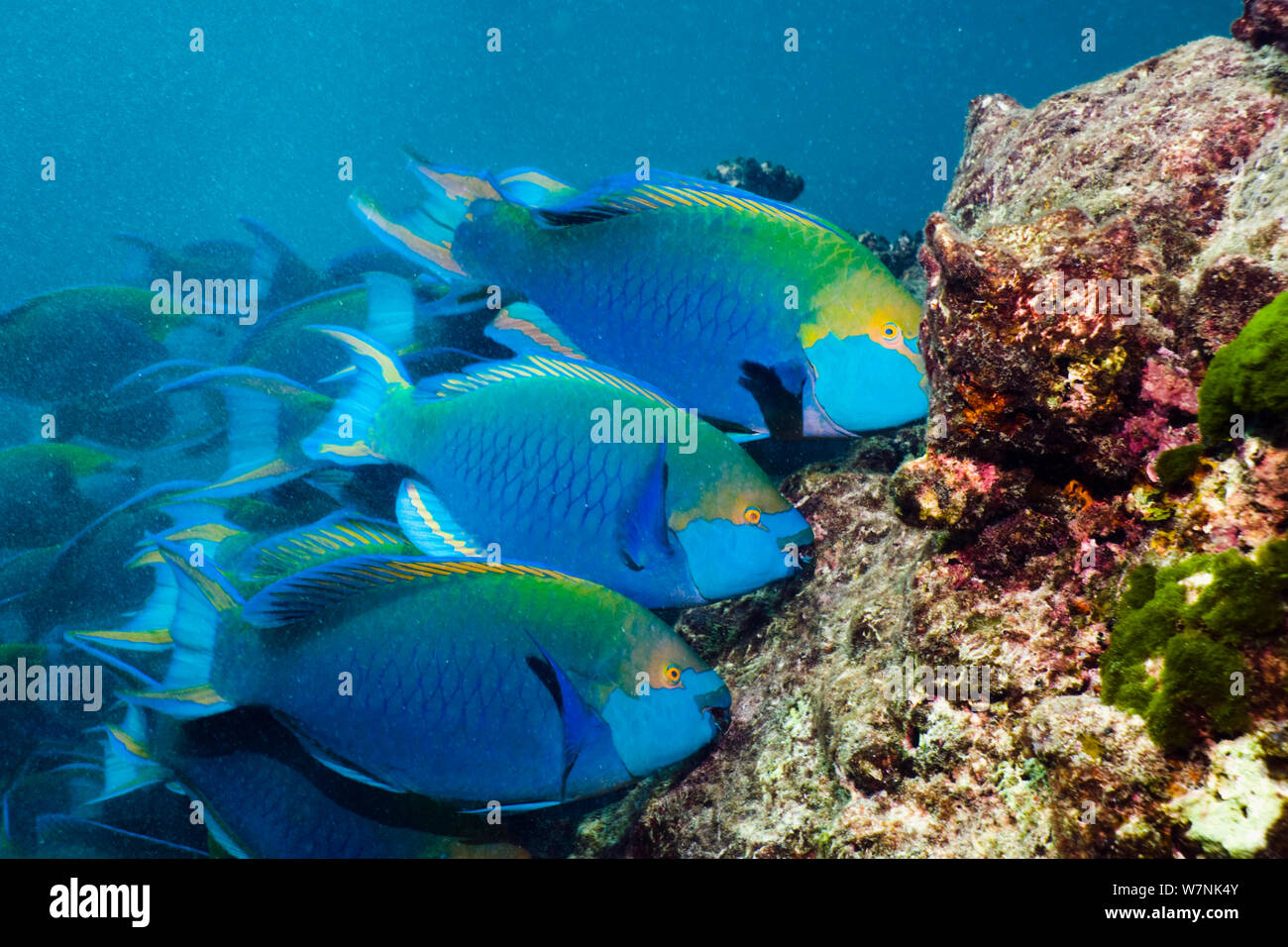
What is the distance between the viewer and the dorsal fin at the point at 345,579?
1.96m

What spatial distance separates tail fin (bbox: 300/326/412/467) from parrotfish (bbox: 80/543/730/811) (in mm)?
688

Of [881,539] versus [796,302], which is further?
[881,539]

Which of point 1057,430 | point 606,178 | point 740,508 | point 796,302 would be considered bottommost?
point 740,508

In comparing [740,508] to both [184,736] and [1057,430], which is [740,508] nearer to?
[1057,430]

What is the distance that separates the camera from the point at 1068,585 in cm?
168

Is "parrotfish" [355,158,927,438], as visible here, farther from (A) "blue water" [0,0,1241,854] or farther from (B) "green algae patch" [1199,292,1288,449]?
(A) "blue water" [0,0,1241,854]

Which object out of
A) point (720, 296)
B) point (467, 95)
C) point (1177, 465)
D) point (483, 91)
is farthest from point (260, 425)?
point (467, 95)

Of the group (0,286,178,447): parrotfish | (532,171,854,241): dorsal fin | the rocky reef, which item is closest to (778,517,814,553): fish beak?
the rocky reef

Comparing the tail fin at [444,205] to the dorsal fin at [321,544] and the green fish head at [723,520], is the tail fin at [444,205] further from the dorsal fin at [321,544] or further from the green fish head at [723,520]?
the green fish head at [723,520]

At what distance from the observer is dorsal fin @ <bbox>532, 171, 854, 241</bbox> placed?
2.22 metres

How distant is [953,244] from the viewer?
183 cm
